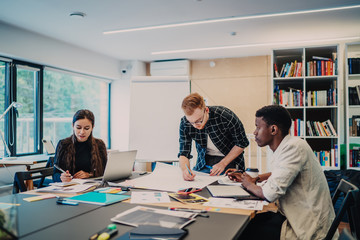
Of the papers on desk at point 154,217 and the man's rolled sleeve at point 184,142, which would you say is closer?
the papers on desk at point 154,217

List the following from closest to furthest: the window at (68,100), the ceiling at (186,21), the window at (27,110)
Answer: the ceiling at (186,21)
the window at (27,110)
the window at (68,100)

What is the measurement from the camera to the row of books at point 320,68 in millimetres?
3949

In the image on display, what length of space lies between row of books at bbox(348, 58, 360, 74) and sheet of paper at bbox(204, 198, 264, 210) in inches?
139

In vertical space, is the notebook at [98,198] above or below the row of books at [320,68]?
below

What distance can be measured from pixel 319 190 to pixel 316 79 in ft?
10.1

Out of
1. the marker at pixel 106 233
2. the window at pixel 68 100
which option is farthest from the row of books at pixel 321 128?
the window at pixel 68 100

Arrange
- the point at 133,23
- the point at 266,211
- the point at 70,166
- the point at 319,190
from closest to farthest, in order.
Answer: the point at 319,190 < the point at 266,211 < the point at 70,166 < the point at 133,23

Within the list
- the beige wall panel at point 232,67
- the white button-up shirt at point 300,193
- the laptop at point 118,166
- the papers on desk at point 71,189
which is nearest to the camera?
the white button-up shirt at point 300,193

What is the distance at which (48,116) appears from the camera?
16.3 ft

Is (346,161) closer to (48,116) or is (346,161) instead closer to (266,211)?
(266,211)

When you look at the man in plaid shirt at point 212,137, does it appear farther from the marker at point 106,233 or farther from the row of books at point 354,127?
the row of books at point 354,127

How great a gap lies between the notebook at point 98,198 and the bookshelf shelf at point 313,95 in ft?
10.1

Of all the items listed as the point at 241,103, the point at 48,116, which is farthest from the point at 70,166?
the point at 241,103

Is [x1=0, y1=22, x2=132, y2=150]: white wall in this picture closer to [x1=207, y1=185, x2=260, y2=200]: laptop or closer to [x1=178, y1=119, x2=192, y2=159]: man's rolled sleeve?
[x1=178, y1=119, x2=192, y2=159]: man's rolled sleeve
